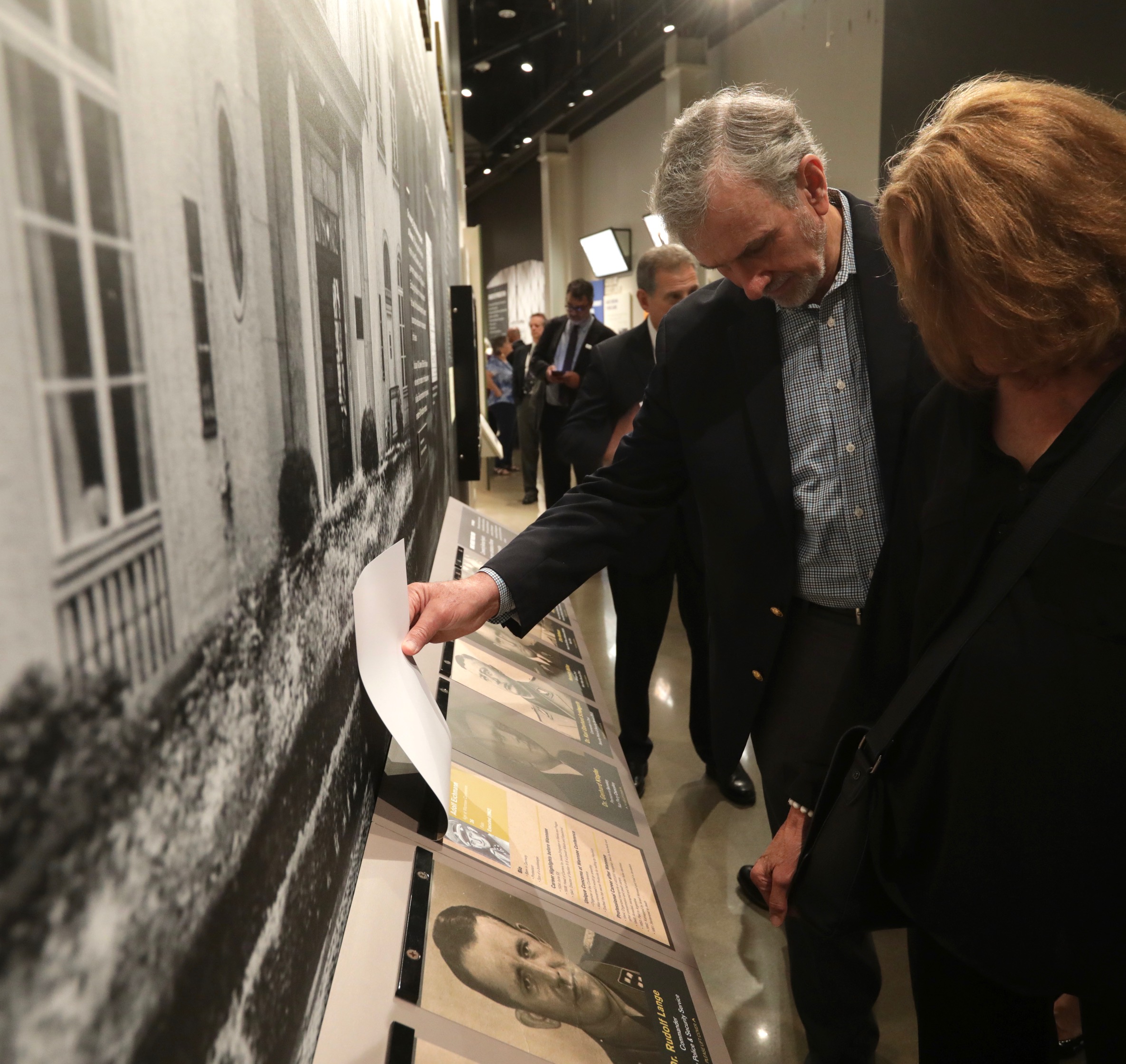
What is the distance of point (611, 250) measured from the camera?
10555 mm

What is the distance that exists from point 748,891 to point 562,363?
145 inches

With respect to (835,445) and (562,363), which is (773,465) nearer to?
(835,445)

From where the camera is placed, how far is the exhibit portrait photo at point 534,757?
4.29ft

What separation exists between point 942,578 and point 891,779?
316mm

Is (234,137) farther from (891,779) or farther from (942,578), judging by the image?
(891,779)

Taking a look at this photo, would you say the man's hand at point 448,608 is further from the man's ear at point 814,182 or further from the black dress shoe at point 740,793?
the black dress shoe at point 740,793

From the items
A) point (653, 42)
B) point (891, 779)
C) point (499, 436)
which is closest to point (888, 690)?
point (891, 779)

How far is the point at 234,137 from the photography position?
1.54ft

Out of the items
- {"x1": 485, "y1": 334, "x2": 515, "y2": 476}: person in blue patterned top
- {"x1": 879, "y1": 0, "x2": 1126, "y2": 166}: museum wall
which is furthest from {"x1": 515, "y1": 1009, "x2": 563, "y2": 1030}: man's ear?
{"x1": 485, "y1": 334, "x2": 515, "y2": 476}: person in blue patterned top

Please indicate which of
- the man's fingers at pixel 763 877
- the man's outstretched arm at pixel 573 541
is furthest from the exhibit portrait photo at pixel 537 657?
the man's fingers at pixel 763 877

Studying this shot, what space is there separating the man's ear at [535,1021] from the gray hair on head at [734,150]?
1255 mm

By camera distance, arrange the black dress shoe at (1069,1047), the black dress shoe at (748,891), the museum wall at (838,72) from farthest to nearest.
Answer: the museum wall at (838,72)
the black dress shoe at (748,891)
the black dress shoe at (1069,1047)

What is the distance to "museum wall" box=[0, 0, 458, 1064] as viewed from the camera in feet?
0.86

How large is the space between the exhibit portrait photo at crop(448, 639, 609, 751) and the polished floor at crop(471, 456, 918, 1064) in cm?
94
